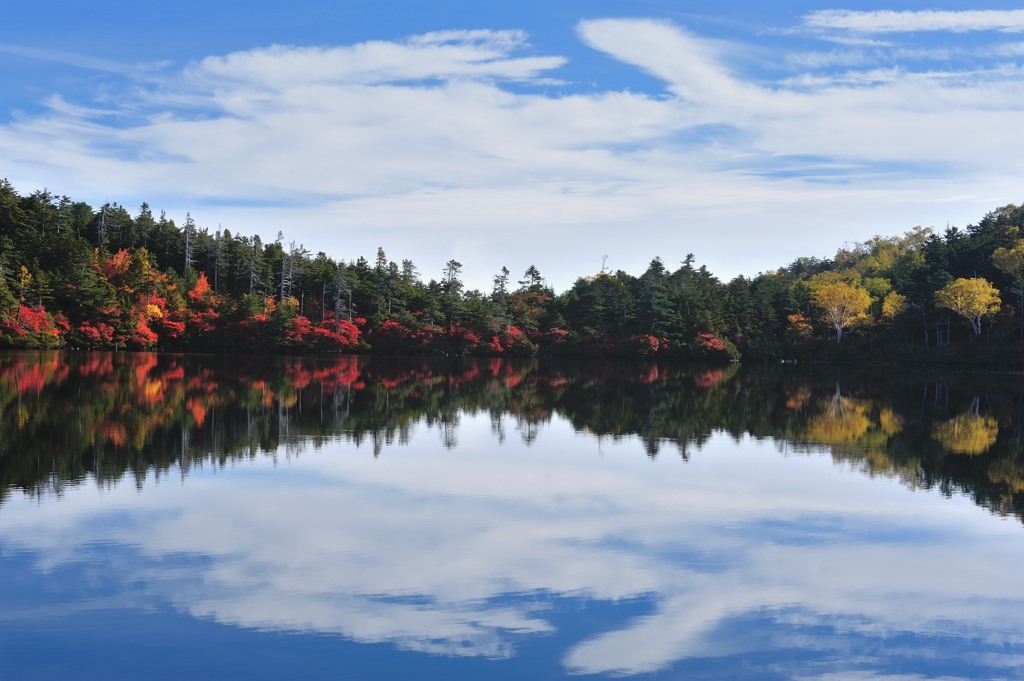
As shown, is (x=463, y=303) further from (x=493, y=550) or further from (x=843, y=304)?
(x=493, y=550)

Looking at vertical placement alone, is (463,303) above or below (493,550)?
above

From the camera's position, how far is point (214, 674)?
611 cm

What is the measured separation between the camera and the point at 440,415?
2261cm

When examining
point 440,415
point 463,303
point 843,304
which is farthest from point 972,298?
point 440,415

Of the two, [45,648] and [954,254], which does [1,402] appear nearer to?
[45,648]

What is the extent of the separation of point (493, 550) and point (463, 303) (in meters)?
57.3

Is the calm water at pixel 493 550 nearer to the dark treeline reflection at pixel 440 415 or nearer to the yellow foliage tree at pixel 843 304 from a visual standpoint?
the dark treeline reflection at pixel 440 415

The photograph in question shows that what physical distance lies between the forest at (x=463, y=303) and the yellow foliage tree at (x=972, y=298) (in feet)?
0.36

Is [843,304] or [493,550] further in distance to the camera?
[843,304]

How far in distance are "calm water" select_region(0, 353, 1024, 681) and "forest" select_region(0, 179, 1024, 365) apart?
3721 centimetres

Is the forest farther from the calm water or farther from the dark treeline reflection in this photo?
the calm water

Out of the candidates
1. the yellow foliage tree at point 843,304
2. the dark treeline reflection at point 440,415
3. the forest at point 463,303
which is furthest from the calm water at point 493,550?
the yellow foliage tree at point 843,304

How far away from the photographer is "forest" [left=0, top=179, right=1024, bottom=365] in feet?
174

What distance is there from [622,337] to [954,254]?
81.6 ft
